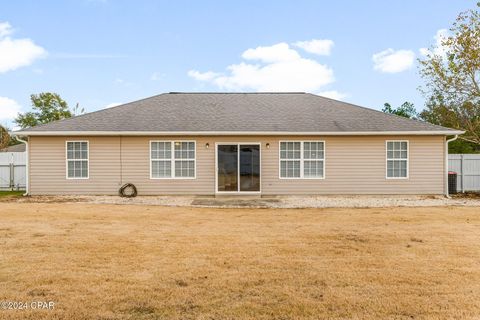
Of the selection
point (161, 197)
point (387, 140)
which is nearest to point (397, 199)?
point (387, 140)

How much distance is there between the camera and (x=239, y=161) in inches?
590

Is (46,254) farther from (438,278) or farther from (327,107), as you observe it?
(327,107)

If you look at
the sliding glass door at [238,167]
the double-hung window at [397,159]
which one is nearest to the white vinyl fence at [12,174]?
the sliding glass door at [238,167]

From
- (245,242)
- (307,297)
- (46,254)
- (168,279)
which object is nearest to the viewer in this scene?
(307,297)

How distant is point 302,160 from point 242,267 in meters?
9.94

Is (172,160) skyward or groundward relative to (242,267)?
skyward

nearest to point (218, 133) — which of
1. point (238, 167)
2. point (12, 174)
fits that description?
point (238, 167)

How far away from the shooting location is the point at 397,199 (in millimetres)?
14258

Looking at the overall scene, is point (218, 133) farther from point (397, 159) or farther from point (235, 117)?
point (397, 159)

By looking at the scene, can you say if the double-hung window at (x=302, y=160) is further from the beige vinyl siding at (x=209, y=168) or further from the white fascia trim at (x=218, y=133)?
the white fascia trim at (x=218, y=133)

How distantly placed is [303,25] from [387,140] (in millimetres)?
7067

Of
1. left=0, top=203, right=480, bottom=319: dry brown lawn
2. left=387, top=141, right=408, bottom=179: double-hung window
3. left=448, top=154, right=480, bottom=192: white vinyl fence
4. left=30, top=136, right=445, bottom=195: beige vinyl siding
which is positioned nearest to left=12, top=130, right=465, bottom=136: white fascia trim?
left=30, top=136, right=445, bottom=195: beige vinyl siding

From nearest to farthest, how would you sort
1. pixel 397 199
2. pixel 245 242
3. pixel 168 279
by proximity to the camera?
pixel 168 279 < pixel 245 242 < pixel 397 199

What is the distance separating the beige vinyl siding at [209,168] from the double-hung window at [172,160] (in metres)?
0.19
